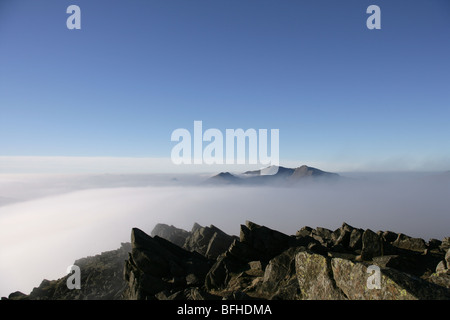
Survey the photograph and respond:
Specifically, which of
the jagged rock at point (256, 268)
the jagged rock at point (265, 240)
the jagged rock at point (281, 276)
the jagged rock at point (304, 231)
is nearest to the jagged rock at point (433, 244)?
the jagged rock at point (304, 231)

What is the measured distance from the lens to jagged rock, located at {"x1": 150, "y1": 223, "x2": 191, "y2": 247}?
223 ft

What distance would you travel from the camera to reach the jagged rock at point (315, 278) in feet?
58.7

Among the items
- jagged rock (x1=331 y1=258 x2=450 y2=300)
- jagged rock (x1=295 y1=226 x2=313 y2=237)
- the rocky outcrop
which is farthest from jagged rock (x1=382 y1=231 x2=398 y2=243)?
the rocky outcrop

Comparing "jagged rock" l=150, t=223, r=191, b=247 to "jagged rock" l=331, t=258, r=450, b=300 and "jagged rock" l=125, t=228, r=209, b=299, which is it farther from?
"jagged rock" l=331, t=258, r=450, b=300

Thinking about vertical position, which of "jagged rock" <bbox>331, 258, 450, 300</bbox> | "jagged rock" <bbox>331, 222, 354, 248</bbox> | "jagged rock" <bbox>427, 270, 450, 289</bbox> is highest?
"jagged rock" <bbox>331, 258, 450, 300</bbox>

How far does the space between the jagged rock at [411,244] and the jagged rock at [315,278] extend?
916 inches

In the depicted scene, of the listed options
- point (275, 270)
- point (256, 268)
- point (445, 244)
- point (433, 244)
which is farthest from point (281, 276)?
point (445, 244)

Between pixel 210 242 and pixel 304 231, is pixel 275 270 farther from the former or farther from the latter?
pixel 210 242

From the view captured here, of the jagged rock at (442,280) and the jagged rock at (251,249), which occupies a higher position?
the jagged rock at (442,280)

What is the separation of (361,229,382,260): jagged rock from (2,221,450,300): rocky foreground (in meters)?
0.11

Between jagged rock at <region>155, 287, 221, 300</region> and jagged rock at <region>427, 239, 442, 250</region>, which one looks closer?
jagged rock at <region>155, 287, 221, 300</region>

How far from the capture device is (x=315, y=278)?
65.5 feet

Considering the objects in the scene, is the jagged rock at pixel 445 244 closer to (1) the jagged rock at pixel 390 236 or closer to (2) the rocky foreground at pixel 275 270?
(2) the rocky foreground at pixel 275 270
